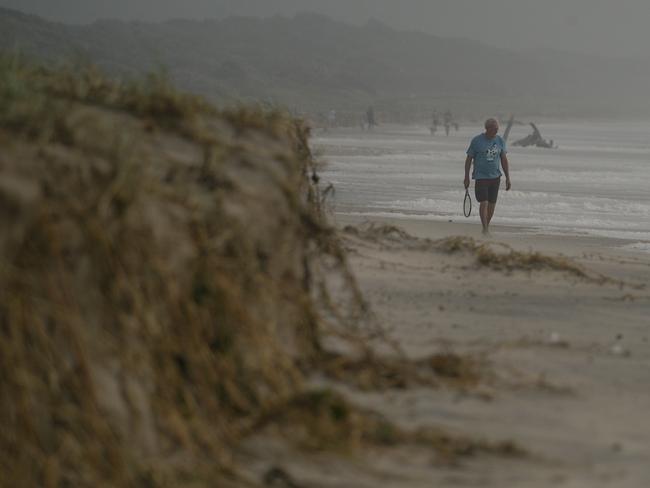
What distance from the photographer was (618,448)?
5.04m

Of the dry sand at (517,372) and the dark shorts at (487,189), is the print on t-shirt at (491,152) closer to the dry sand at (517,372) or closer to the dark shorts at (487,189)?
the dark shorts at (487,189)

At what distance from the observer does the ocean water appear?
17.6 meters

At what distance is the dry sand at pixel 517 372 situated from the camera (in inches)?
183

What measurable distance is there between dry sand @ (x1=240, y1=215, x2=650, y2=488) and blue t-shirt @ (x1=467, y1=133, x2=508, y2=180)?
341 cm

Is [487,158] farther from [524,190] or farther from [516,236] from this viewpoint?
[524,190]

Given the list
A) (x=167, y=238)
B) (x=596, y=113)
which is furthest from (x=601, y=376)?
(x=596, y=113)

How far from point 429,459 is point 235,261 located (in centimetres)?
119

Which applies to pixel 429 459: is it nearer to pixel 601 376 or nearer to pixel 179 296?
pixel 179 296

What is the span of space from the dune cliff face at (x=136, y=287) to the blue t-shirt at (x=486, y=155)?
868 centimetres

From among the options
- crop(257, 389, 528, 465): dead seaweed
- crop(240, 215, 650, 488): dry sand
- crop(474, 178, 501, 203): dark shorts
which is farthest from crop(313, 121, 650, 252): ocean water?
crop(257, 389, 528, 465): dead seaweed

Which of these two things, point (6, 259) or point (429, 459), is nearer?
point (6, 259)

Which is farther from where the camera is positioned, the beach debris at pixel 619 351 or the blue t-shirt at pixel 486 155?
the blue t-shirt at pixel 486 155

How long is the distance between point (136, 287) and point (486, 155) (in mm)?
10133

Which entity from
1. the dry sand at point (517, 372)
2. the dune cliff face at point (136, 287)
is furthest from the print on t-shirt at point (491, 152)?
the dune cliff face at point (136, 287)
